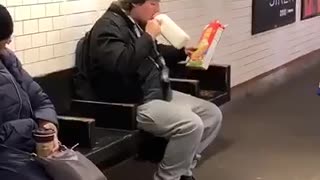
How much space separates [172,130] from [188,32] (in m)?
2.30

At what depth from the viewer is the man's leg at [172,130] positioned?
4426mm

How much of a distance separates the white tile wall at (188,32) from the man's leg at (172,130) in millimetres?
747

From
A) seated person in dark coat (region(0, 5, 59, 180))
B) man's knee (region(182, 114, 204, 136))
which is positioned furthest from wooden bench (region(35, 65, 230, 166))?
seated person in dark coat (region(0, 5, 59, 180))

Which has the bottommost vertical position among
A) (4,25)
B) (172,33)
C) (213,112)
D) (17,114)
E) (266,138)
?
(266,138)

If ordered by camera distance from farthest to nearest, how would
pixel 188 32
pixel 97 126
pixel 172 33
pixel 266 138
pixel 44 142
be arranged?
pixel 188 32
pixel 266 138
pixel 172 33
pixel 97 126
pixel 44 142

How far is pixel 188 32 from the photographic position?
21.5 ft

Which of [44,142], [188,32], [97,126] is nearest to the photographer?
[44,142]

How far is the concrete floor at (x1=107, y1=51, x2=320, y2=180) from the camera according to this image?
5090mm

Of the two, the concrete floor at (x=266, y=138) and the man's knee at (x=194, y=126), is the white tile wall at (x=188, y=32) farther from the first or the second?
the man's knee at (x=194, y=126)

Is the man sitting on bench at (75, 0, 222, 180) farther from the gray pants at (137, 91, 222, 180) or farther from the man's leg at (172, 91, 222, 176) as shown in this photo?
the man's leg at (172, 91, 222, 176)

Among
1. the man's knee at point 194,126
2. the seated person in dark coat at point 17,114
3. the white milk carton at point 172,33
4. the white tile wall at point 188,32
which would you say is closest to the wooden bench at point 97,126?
the white tile wall at point 188,32

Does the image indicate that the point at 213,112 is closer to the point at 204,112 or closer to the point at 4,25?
the point at 204,112

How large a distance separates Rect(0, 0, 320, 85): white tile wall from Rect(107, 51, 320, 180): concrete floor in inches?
15.6

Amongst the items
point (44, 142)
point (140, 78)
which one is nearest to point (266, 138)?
point (140, 78)
